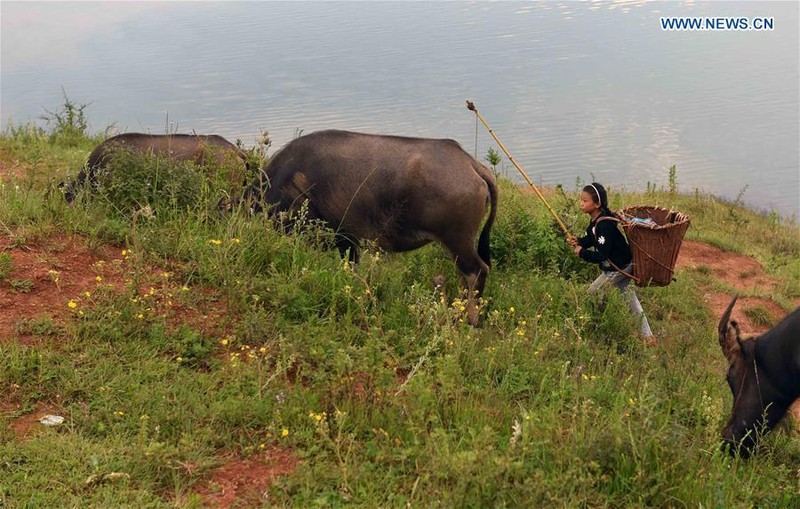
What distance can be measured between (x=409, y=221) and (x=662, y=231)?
205 cm

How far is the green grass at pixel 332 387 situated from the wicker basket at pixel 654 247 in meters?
0.41

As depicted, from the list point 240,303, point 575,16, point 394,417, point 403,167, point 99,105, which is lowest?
point 394,417

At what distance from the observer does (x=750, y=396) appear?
15.5 ft

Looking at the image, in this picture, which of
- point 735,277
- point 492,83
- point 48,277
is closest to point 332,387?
point 48,277

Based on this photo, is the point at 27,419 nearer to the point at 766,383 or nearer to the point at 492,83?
the point at 766,383

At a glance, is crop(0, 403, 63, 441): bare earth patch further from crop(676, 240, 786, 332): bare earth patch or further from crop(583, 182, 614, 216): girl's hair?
crop(676, 240, 786, 332): bare earth patch

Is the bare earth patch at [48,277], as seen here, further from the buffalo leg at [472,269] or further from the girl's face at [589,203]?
the girl's face at [589,203]

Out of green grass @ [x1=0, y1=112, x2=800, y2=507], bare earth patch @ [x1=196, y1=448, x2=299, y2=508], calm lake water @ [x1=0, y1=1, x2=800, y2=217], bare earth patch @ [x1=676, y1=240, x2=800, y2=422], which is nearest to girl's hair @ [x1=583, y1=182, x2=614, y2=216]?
green grass @ [x1=0, y1=112, x2=800, y2=507]

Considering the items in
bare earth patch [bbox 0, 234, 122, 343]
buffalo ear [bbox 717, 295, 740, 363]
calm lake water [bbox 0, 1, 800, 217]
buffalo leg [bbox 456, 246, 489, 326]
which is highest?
calm lake water [bbox 0, 1, 800, 217]

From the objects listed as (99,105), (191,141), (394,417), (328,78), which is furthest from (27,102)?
(394,417)

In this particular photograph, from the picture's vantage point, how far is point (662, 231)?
6.16 meters

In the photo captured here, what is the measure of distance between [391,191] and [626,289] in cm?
219

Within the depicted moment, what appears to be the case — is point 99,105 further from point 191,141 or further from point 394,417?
point 394,417

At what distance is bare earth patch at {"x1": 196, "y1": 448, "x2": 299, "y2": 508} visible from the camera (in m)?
3.47
